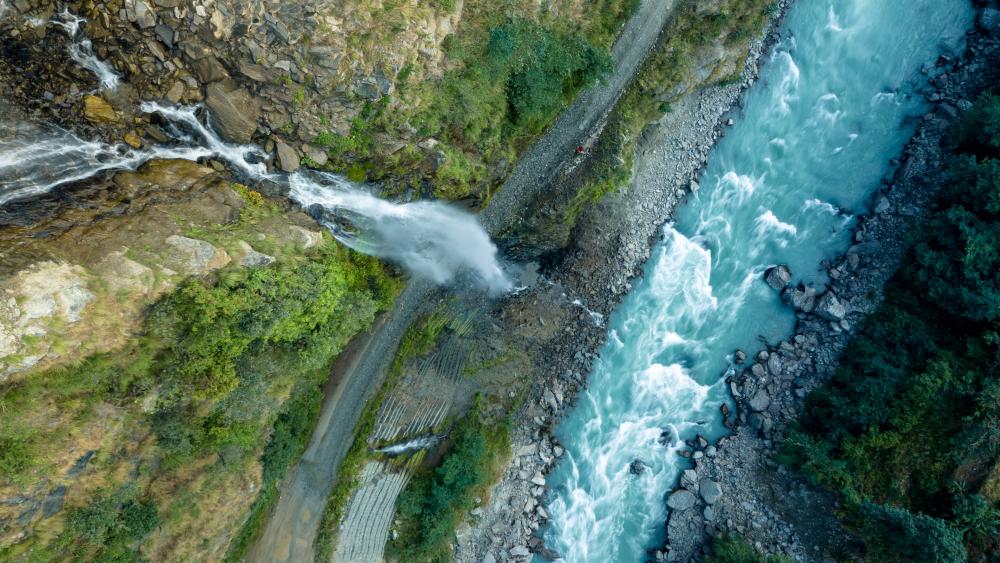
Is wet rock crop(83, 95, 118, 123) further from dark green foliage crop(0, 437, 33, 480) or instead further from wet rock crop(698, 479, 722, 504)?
wet rock crop(698, 479, 722, 504)

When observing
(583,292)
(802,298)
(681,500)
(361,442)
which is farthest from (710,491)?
(361,442)

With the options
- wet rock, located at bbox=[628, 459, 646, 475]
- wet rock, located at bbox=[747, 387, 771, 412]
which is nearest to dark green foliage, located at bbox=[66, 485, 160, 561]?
wet rock, located at bbox=[628, 459, 646, 475]

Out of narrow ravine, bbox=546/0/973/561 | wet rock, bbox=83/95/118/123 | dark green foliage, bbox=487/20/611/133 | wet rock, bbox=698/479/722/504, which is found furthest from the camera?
narrow ravine, bbox=546/0/973/561

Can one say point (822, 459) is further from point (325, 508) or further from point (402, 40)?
point (402, 40)

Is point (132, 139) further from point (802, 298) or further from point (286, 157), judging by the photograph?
point (802, 298)

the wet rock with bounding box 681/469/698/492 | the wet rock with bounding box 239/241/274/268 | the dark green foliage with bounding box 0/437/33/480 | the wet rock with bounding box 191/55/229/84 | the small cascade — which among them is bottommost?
the dark green foliage with bounding box 0/437/33/480

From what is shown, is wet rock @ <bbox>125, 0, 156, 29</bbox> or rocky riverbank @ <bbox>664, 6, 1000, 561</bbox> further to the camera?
rocky riverbank @ <bbox>664, 6, 1000, 561</bbox>

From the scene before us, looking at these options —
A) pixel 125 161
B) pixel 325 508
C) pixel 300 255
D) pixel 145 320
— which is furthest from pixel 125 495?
pixel 125 161
